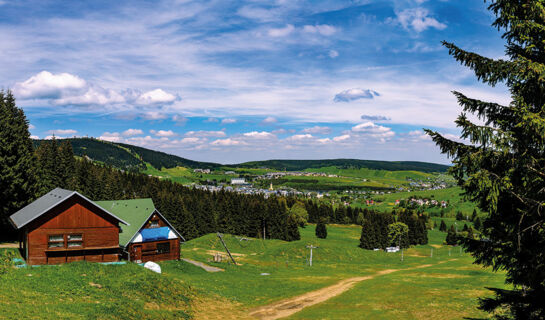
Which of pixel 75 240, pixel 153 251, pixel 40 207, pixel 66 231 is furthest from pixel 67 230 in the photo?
pixel 153 251

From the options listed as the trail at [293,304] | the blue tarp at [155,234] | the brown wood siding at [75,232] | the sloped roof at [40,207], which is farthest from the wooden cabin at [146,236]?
the trail at [293,304]

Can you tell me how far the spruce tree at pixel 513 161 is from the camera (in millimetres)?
11758

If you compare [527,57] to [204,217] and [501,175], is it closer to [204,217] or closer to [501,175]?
[501,175]

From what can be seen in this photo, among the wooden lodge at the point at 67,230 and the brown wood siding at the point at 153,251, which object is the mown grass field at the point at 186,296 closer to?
the brown wood siding at the point at 153,251

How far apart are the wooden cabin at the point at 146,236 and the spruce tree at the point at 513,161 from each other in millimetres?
44457

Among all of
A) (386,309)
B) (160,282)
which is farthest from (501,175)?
(160,282)

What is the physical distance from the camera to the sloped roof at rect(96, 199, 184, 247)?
157 feet

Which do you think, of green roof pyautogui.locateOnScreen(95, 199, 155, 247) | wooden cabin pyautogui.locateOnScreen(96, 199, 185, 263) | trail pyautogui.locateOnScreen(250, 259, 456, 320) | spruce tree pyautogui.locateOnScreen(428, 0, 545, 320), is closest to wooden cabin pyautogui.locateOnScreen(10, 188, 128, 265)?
green roof pyautogui.locateOnScreen(95, 199, 155, 247)

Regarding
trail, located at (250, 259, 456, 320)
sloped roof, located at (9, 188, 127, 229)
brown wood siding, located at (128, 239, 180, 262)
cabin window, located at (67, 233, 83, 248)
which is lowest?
trail, located at (250, 259, 456, 320)

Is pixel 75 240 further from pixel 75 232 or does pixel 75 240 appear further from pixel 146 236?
pixel 146 236

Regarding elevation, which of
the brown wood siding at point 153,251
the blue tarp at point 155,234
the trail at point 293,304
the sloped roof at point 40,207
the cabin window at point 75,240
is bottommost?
the trail at point 293,304

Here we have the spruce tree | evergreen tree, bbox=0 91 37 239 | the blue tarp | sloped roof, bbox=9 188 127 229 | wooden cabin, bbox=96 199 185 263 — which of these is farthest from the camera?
the blue tarp

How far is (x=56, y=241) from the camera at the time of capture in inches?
1351

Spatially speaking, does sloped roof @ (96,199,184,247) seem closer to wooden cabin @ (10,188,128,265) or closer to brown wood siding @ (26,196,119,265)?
brown wood siding @ (26,196,119,265)
